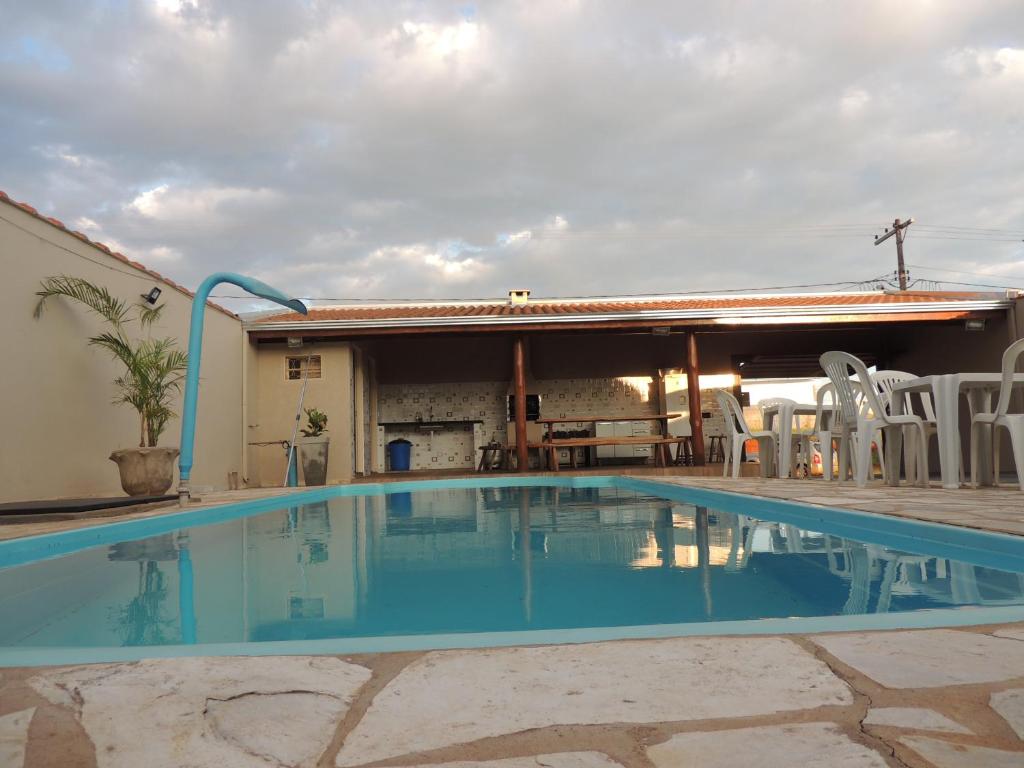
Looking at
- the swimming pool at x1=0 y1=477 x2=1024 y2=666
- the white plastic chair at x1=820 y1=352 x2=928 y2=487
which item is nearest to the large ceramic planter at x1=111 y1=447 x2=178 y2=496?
the swimming pool at x1=0 y1=477 x2=1024 y2=666

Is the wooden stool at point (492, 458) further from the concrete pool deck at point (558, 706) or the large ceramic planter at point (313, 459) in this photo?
the concrete pool deck at point (558, 706)

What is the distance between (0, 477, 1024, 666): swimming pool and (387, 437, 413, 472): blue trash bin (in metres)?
7.64

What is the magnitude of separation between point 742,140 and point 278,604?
569 inches

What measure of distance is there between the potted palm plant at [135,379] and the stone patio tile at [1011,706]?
648cm

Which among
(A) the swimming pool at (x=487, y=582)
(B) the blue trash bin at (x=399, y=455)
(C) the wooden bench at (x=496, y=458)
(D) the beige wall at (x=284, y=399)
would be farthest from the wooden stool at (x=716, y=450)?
(A) the swimming pool at (x=487, y=582)

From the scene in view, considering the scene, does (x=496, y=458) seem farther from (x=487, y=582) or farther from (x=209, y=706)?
(x=209, y=706)

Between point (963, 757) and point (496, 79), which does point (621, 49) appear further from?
point (963, 757)

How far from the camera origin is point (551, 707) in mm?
1000

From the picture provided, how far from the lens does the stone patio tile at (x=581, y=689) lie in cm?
94

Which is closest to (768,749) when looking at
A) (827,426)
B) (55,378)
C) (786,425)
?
(786,425)

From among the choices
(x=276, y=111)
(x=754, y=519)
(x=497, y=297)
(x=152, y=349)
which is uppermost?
(x=276, y=111)

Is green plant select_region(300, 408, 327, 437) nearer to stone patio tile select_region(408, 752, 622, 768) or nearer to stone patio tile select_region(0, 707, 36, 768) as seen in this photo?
stone patio tile select_region(0, 707, 36, 768)

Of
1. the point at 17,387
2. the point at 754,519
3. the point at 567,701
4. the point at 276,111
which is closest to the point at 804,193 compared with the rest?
the point at 276,111

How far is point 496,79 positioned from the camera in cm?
1127
